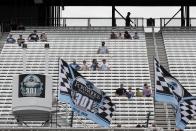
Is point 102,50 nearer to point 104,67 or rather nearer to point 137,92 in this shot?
point 104,67

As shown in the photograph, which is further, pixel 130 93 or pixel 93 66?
pixel 93 66

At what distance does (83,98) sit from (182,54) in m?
17.6

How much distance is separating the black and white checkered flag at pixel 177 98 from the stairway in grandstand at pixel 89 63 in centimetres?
727

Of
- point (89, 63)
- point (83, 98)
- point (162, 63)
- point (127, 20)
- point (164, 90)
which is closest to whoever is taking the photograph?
point (164, 90)

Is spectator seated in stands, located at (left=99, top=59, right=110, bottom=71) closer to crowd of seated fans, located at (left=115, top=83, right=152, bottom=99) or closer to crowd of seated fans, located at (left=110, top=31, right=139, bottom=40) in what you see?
crowd of seated fans, located at (left=115, top=83, right=152, bottom=99)

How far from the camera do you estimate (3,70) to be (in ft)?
144

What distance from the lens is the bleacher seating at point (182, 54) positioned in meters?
42.6

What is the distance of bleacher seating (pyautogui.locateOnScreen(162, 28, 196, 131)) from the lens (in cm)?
4259

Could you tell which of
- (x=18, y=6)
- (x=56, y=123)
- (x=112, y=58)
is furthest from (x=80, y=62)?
(x=56, y=123)

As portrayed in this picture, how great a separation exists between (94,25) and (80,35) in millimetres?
1536

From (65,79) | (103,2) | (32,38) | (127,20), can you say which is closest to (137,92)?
(65,79)

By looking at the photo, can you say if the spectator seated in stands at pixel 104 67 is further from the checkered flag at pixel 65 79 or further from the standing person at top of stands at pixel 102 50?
the checkered flag at pixel 65 79

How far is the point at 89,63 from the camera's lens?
45.1 metres

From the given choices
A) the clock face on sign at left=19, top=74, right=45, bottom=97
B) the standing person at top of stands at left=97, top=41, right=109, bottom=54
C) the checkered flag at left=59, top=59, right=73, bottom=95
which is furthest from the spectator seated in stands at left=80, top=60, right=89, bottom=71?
the clock face on sign at left=19, top=74, right=45, bottom=97
